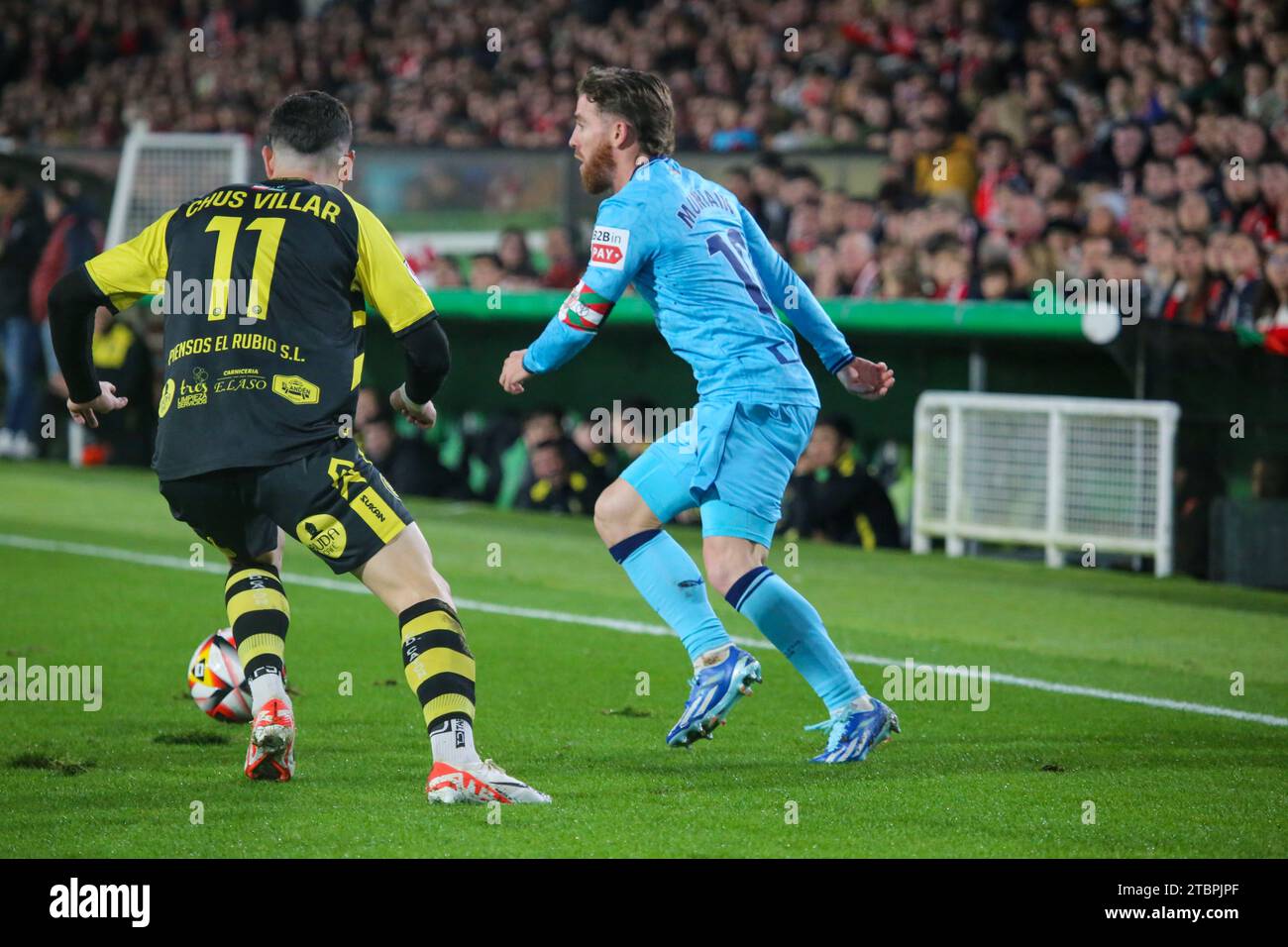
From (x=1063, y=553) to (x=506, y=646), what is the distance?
470cm

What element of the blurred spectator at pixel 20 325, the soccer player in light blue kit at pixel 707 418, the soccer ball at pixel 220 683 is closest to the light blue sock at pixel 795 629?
the soccer player in light blue kit at pixel 707 418

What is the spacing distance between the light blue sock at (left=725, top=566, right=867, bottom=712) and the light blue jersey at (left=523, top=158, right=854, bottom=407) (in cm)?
59

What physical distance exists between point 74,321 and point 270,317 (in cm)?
63

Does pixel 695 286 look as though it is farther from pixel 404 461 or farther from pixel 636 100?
pixel 404 461

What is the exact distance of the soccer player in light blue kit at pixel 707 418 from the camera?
20.0 feet

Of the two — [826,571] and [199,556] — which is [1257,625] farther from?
[199,556]

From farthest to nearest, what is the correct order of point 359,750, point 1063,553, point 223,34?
1. point 223,34
2. point 1063,553
3. point 359,750

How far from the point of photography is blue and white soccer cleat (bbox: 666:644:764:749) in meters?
6.09

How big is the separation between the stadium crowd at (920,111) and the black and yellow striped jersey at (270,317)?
754cm

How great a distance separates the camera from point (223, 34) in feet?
90.9
